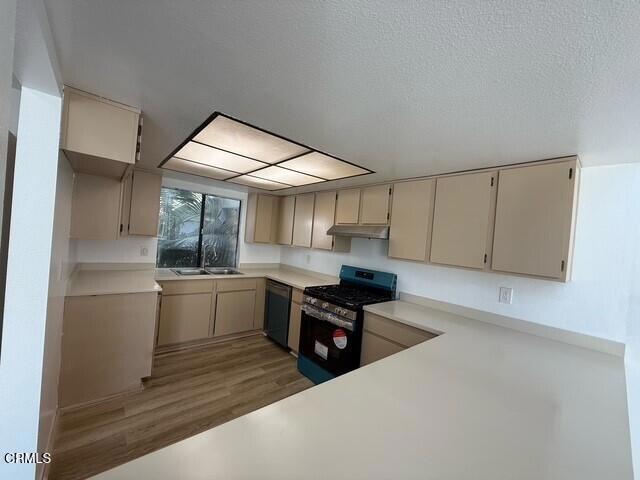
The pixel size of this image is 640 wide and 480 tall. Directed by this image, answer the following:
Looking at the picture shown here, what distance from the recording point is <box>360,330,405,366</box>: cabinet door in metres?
2.15

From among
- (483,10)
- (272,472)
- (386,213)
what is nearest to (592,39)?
(483,10)

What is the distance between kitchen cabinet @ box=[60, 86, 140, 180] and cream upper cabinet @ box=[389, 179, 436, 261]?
208 centimetres

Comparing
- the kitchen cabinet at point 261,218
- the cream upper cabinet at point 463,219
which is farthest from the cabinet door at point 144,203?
the cream upper cabinet at point 463,219

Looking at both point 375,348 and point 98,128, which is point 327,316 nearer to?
point 375,348

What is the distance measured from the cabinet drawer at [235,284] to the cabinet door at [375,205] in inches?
71.0

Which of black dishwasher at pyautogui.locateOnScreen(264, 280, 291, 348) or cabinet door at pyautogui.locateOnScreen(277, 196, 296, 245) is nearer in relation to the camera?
black dishwasher at pyautogui.locateOnScreen(264, 280, 291, 348)

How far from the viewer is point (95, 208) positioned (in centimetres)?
237

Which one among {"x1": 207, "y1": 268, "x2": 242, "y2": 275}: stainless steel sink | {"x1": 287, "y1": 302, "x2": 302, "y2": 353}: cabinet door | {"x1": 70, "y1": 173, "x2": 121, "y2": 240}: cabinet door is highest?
{"x1": 70, "y1": 173, "x2": 121, "y2": 240}: cabinet door

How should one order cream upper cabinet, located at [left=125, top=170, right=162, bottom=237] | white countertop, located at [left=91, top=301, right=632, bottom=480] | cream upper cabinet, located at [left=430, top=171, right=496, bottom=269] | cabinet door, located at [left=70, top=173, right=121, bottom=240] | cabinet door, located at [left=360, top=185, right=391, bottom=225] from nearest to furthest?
white countertop, located at [left=91, top=301, right=632, bottom=480]
cream upper cabinet, located at [left=430, top=171, right=496, bottom=269]
cabinet door, located at [left=70, top=173, right=121, bottom=240]
cabinet door, located at [left=360, top=185, right=391, bottom=225]
cream upper cabinet, located at [left=125, top=170, right=162, bottom=237]

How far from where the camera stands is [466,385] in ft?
3.76

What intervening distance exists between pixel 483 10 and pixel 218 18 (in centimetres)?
75

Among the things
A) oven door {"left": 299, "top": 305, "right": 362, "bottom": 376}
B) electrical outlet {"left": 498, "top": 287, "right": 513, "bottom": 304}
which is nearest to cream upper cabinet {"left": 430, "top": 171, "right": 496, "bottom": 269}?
electrical outlet {"left": 498, "top": 287, "right": 513, "bottom": 304}

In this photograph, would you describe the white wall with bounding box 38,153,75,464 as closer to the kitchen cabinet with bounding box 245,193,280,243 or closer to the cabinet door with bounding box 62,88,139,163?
the cabinet door with bounding box 62,88,139,163

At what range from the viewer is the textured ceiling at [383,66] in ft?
2.47
